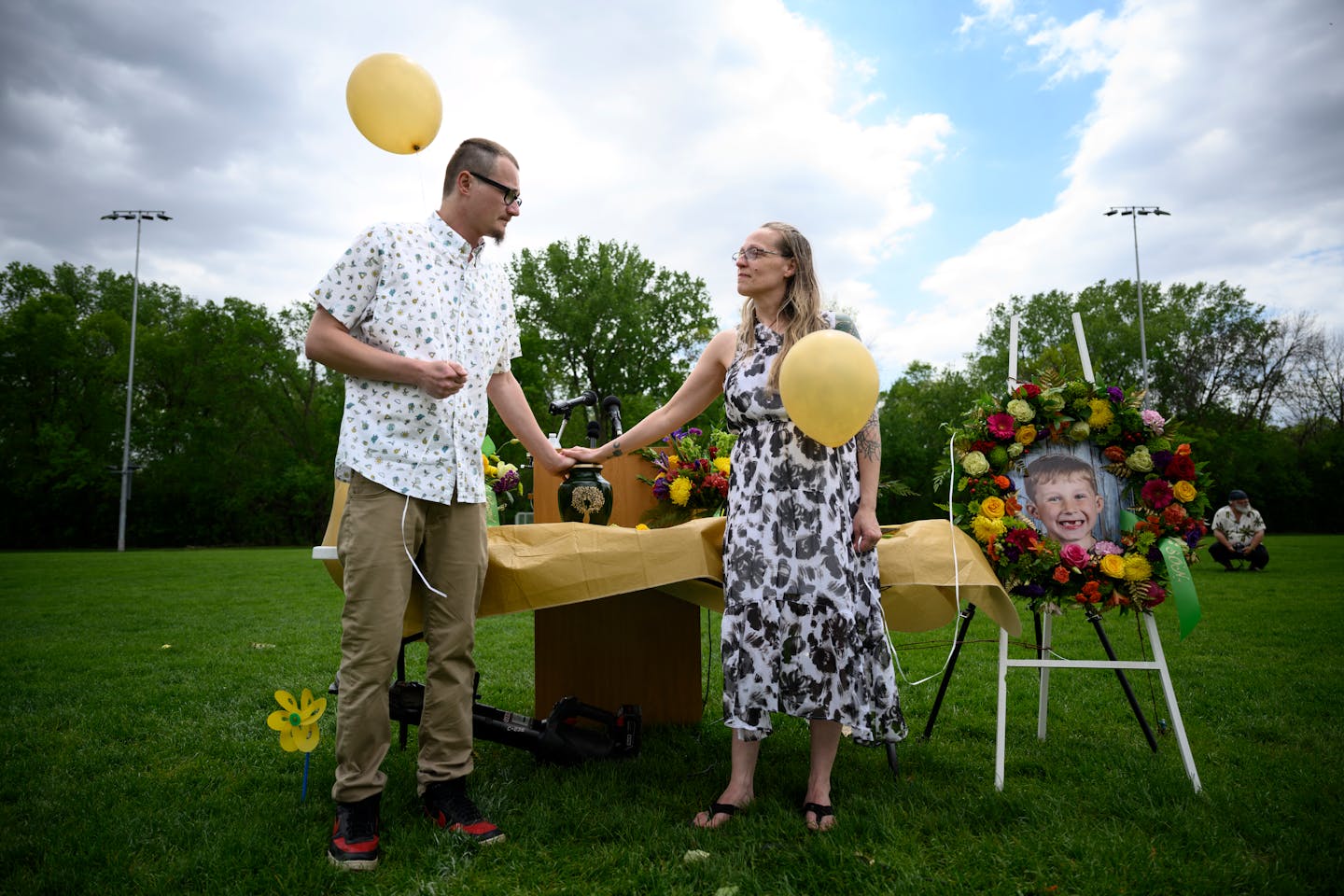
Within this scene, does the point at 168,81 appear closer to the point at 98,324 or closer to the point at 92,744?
the point at 92,744

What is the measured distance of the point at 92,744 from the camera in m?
3.59

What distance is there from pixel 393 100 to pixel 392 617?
74.4 inches

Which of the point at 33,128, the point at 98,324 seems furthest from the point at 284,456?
the point at 33,128

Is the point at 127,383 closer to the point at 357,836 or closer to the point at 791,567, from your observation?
the point at 357,836

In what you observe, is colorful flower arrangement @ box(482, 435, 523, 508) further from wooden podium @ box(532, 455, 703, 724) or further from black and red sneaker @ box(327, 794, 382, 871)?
black and red sneaker @ box(327, 794, 382, 871)

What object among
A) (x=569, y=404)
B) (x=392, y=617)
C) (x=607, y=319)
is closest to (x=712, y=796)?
(x=392, y=617)

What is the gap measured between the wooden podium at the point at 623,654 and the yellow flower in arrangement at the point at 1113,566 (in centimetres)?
190

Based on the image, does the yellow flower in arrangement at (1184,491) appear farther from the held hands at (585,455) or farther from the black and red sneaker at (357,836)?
the black and red sneaker at (357,836)

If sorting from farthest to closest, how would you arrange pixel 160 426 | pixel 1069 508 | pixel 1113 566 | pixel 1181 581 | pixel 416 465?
pixel 160 426
pixel 1069 508
pixel 1113 566
pixel 1181 581
pixel 416 465

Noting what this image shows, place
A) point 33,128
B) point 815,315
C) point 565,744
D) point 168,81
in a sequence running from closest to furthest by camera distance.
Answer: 1. point 815,315
2. point 565,744
3. point 168,81
4. point 33,128

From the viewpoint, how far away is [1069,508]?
3256 mm

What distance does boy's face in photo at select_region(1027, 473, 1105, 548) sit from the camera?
3232mm

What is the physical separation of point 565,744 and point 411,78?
2.73 metres

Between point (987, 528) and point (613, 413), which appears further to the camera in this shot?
point (613, 413)
